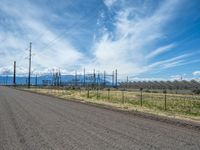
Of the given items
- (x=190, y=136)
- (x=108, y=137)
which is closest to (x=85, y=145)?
(x=108, y=137)

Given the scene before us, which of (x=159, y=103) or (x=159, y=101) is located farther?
(x=159, y=101)

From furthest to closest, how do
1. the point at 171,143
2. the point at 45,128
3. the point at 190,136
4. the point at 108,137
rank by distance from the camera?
1. the point at 45,128
2. the point at 190,136
3. the point at 108,137
4. the point at 171,143

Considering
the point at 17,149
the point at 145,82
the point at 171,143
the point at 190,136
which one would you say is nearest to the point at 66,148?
the point at 17,149

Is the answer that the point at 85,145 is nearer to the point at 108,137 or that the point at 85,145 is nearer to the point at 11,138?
the point at 108,137

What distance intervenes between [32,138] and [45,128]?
1.65m

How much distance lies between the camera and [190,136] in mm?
8070

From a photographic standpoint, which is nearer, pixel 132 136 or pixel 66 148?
pixel 66 148

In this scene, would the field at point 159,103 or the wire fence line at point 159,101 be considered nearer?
the field at point 159,103

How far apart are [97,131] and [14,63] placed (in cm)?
9469

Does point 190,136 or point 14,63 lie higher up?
point 14,63

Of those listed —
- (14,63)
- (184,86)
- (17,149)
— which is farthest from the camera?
(14,63)

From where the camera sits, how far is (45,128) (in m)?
8.80

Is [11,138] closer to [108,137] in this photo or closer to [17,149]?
[17,149]

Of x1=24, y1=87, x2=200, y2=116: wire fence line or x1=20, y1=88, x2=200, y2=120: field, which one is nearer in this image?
x1=20, y1=88, x2=200, y2=120: field
